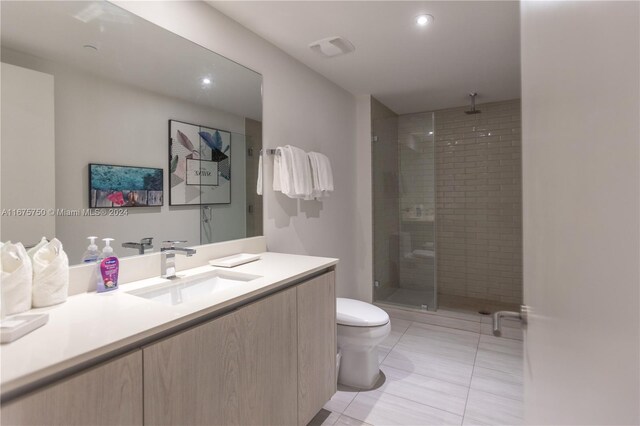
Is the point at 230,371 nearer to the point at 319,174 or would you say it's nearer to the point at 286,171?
the point at 286,171

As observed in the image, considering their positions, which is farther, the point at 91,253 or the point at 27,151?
the point at 91,253

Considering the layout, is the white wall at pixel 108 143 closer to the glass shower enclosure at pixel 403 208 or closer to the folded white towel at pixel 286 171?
the folded white towel at pixel 286 171

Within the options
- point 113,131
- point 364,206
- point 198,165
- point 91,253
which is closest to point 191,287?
point 91,253

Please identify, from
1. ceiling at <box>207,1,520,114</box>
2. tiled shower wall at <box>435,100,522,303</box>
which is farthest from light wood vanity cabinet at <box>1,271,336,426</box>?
tiled shower wall at <box>435,100,522,303</box>

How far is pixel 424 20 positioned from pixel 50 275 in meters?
2.33

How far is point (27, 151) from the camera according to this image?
1118 millimetres

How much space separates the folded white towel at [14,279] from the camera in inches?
36.8

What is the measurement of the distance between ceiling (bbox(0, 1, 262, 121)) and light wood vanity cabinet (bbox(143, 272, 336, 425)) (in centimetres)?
119

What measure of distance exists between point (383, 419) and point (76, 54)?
92.5 inches

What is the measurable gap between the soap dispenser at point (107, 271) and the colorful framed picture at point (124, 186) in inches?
8.7

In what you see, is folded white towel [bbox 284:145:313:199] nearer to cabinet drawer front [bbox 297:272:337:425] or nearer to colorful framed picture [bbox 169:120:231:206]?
colorful framed picture [bbox 169:120:231:206]

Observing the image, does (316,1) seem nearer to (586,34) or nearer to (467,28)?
(467,28)

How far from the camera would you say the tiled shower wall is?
3.56 meters

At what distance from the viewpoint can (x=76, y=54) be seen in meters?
1.28
